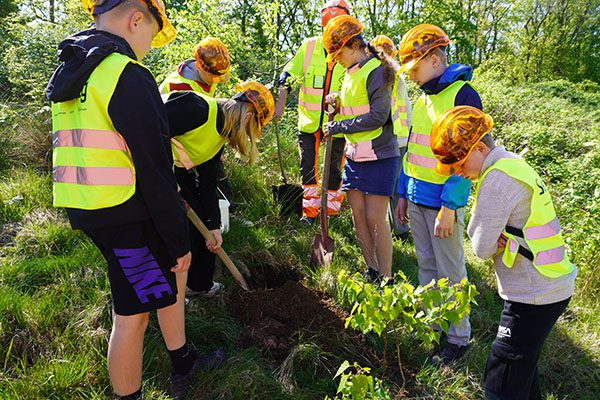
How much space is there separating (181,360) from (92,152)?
4.19ft

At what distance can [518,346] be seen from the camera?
2.00 metres

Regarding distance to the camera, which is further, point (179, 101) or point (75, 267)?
point (75, 267)

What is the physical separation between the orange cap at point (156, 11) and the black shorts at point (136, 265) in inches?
36.9

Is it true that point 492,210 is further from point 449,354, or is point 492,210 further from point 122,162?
point 122,162

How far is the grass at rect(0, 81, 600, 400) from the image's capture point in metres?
2.37

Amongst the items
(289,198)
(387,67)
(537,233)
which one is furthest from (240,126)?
(289,198)

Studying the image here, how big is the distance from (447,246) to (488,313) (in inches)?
46.9

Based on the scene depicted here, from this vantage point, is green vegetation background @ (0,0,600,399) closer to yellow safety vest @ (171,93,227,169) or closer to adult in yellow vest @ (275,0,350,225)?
adult in yellow vest @ (275,0,350,225)

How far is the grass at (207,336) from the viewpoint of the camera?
2.37 metres

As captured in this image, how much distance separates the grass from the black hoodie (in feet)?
3.34

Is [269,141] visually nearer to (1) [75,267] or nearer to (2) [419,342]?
(1) [75,267]

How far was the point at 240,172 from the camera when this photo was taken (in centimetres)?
513

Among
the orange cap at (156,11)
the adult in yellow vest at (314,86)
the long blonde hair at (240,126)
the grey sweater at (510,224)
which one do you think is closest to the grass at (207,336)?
the grey sweater at (510,224)

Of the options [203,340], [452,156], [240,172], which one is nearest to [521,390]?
[452,156]
